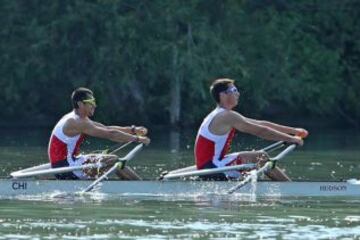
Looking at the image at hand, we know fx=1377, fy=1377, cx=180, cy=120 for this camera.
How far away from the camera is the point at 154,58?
45250 millimetres

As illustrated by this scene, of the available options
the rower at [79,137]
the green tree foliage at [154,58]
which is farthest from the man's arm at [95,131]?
the green tree foliage at [154,58]

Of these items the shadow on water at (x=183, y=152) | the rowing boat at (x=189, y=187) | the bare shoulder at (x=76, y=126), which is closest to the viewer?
the rowing boat at (x=189, y=187)

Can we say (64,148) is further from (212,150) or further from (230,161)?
(230,161)

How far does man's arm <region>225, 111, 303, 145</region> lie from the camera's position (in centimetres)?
2119

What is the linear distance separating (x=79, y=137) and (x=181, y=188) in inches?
78.8

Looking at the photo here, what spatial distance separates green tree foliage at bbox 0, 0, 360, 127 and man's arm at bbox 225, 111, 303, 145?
22944mm

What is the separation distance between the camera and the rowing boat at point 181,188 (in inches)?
827

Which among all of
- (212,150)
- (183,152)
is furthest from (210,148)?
(183,152)

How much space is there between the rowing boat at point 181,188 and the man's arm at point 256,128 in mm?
703

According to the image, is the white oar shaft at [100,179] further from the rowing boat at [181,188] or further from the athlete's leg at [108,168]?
the athlete's leg at [108,168]

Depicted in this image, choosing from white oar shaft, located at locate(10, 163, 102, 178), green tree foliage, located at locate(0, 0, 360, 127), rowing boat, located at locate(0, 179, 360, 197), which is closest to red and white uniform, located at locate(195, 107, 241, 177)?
rowing boat, located at locate(0, 179, 360, 197)

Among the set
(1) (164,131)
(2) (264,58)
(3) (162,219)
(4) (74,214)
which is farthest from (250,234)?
(2) (264,58)

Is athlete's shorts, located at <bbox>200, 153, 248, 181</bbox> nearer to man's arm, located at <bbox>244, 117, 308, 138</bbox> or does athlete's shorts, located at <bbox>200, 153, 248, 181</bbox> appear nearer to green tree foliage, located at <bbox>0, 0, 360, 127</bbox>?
man's arm, located at <bbox>244, 117, 308, 138</bbox>

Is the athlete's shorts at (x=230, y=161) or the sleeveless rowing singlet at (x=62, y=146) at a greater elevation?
the sleeveless rowing singlet at (x=62, y=146)
